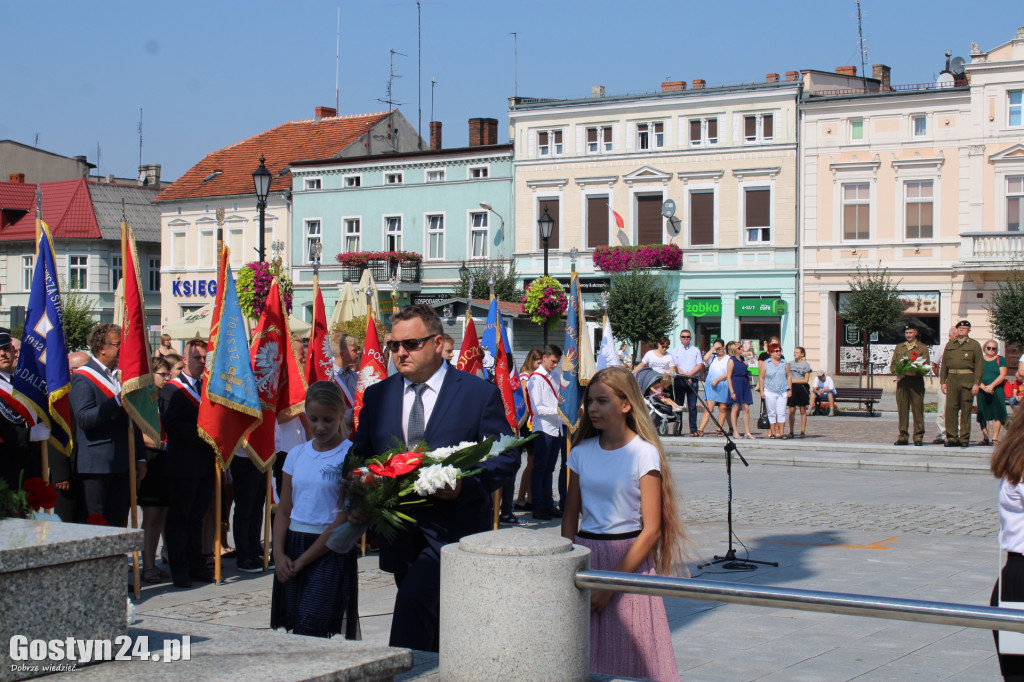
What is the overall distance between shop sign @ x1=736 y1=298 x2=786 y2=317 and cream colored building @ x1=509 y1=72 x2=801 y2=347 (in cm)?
7

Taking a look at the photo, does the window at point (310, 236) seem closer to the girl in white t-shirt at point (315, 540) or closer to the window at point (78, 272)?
the window at point (78, 272)

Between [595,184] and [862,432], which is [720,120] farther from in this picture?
[862,432]

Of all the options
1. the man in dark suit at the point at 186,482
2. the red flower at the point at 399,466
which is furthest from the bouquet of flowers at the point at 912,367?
the red flower at the point at 399,466

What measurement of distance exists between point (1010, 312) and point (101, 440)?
107 feet

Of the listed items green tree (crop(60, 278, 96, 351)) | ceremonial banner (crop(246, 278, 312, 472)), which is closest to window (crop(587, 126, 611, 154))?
green tree (crop(60, 278, 96, 351))

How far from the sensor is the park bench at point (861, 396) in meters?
28.2

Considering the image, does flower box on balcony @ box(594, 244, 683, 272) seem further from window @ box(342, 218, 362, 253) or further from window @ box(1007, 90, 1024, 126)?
window @ box(1007, 90, 1024, 126)

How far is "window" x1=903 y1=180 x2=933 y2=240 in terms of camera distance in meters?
39.2

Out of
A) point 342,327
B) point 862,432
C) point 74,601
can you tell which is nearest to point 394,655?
Result: point 74,601

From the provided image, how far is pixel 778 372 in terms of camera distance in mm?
21844

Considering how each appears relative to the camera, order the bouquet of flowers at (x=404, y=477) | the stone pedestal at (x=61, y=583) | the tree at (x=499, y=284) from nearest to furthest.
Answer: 1. the stone pedestal at (x=61, y=583)
2. the bouquet of flowers at (x=404, y=477)
3. the tree at (x=499, y=284)

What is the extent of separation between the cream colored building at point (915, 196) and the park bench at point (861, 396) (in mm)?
11406

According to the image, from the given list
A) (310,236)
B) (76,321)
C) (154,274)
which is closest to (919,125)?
(310,236)

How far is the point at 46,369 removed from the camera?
902 centimetres
